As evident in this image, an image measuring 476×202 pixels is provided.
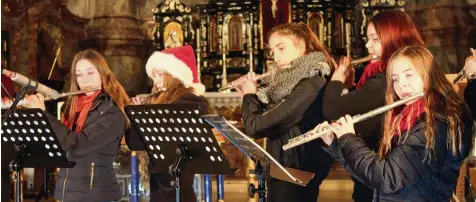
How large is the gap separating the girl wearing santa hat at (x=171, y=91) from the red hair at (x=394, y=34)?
3.84 ft

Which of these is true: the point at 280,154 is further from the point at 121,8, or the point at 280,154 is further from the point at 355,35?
the point at 121,8

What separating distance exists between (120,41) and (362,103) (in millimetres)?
10930

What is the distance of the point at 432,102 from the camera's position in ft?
9.94

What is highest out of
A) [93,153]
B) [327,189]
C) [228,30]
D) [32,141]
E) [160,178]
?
[228,30]

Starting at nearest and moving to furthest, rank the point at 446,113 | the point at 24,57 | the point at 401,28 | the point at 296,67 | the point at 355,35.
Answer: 1. the point at 446,113
2. the point at 401,28
3. the point at 296,67
4. the point at 24,57
5. the point at 355,35

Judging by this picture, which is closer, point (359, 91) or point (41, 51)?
point (359, 91)

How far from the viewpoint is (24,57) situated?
37.1 ft

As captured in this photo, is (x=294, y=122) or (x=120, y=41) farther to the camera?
(x=120, y=41)

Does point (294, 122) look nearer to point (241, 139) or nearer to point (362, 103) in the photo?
point (362, 103)

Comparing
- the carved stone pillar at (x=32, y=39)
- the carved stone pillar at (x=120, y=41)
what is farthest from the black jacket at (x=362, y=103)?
the carved stone pillar at (x=120, y=41)

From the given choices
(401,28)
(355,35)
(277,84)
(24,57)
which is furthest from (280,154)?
(355,35)

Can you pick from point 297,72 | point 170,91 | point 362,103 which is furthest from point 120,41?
point 362,103

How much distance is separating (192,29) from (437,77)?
36.0 ft

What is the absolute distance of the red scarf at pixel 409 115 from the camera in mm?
3043
